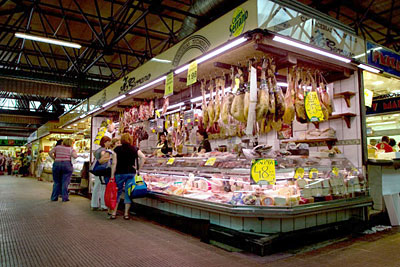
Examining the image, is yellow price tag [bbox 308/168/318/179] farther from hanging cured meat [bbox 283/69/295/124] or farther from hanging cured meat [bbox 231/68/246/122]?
hanging cured meat [bbox 231/68/246/122]

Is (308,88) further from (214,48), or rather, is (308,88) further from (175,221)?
(175,221)

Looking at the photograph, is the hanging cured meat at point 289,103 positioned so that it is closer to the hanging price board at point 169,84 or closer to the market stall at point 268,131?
the market stall at point 268,131

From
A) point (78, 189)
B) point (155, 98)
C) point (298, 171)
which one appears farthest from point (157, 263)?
point (78, 189)

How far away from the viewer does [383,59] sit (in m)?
5.86

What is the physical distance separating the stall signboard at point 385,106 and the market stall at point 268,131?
17.2 feet

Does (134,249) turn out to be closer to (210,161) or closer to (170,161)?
(210,161)

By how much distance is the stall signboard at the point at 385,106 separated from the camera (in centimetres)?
966

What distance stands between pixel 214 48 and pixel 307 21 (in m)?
1.38

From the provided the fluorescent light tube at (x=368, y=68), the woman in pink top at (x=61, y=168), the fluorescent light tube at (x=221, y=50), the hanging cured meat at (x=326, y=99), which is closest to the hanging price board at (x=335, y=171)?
the hanging cured meat at (x=326, y=99)

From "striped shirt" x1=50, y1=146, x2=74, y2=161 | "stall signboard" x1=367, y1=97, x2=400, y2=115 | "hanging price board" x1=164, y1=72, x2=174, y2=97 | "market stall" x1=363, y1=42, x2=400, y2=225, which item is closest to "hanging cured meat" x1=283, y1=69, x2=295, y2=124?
"market stall" x1=363, y1=42, x2=400, y2=225

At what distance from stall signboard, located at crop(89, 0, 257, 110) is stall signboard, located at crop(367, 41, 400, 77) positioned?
9.30 feet

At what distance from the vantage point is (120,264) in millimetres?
3355

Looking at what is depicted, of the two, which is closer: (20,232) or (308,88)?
(20,232)

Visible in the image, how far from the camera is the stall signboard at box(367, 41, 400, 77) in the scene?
554cm
